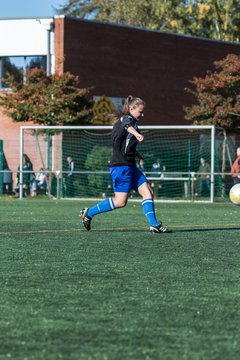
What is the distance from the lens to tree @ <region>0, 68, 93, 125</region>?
37000 mm

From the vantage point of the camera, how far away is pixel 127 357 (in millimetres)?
5656

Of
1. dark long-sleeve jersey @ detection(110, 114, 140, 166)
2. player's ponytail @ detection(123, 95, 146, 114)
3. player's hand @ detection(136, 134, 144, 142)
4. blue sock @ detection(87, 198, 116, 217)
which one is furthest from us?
blue sock @ detection(87, 198, 116, 217)

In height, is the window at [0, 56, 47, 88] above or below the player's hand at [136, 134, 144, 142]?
above

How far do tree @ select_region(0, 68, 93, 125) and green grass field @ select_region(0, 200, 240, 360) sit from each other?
22.6 m

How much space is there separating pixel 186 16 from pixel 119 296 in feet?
186

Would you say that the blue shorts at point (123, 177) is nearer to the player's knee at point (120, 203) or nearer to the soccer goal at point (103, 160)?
the player's knee at point (120, 203)

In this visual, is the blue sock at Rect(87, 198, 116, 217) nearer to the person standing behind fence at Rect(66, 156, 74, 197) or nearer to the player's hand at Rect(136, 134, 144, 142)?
the player's hand at Rect(136, 134, 144, 142)

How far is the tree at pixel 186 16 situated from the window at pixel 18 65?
21.1 m

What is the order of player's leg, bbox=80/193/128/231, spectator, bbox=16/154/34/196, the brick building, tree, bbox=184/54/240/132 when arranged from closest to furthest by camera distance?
1. player's leg, bbox=80/193/128/231
2. spectator, bbox=16/154/34/196
3. tree, bbox=184/54/240/132
4. the brick building

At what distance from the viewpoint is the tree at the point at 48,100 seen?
37000 mm

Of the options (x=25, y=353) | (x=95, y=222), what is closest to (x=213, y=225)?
(x=95, y=222)

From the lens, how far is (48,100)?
123 ft

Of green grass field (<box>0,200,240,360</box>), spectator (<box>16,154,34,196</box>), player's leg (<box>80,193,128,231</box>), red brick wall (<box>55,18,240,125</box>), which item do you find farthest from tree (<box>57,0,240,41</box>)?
green grass field (<box>0,200,240,360</box>)

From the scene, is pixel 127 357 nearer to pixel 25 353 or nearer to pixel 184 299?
pixel 25 353
